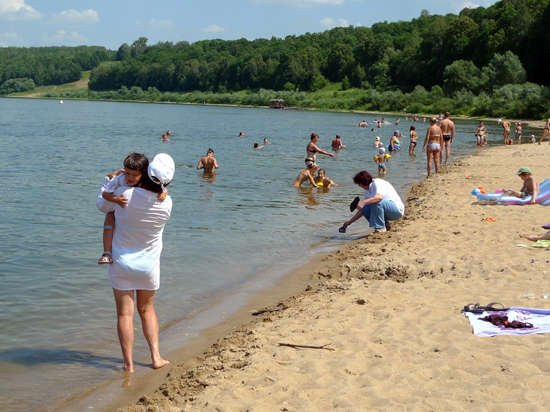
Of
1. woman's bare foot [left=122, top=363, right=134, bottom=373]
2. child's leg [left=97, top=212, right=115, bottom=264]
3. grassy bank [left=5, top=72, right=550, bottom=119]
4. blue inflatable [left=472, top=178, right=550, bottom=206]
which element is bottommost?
woman's bare foot [left=122, top=363, right=134, bottom=373]

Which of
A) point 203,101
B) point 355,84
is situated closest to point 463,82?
point 355,84

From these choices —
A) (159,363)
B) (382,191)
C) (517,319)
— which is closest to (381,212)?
(382,191)

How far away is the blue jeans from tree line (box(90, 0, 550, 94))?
79.1 m

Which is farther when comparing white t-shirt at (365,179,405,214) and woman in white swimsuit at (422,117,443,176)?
woman in white swimsuit at (422,117,443,176)

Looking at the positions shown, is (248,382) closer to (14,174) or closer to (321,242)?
(321,242)

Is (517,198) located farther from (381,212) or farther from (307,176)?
(307,176)

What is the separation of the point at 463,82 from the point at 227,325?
92154mm

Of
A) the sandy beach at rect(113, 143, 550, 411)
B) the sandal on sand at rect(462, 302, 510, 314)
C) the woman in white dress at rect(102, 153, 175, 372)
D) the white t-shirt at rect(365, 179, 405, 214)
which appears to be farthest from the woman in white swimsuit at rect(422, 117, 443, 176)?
the woman in white dress at rect(102, 153, 175, 372)

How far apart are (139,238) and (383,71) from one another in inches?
5147

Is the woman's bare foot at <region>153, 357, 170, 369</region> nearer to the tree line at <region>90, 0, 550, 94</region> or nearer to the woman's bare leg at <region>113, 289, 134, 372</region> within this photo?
the woman's bare leg at <region>113, 289, 134, 372</region>

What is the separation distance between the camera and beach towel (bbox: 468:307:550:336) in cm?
495

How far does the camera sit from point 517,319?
5184 mm

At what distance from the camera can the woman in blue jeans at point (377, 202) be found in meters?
9.66

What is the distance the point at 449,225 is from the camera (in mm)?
10000
